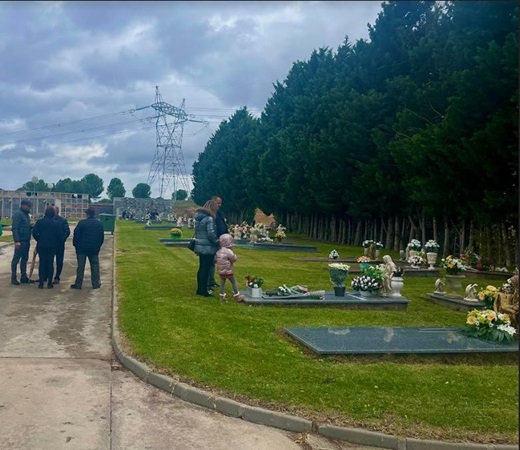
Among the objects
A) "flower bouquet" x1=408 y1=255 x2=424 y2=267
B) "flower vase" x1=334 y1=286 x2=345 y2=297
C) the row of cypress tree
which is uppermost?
the row of cypress tree

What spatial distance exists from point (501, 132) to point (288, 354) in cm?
1234

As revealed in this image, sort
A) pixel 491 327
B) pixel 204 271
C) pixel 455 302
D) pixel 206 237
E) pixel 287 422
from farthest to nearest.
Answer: pixel 455 302 → pixel 204 271 → pixel 206 237 → pixel 491 327 → pixel 287 422

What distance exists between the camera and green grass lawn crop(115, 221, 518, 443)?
5559mm

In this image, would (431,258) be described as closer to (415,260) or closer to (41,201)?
(415,260)

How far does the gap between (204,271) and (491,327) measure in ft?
19.7

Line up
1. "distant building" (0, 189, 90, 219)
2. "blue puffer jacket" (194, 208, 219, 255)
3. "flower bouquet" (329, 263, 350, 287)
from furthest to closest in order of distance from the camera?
1. "distant building" (0, 189, 90, 219)
2. "flower bouquet" (329, 263, 350, 287)
3. "blue puffer jacket" (194, 208, 219, 255)

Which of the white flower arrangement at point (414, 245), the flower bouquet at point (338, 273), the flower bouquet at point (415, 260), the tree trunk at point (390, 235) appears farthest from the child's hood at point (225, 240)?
the tree trunk at point (390, 235)

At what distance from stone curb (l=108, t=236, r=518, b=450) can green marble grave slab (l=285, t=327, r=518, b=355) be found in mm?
2064

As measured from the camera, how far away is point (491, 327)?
28.9 ft

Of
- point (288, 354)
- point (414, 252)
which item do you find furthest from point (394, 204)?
point (288, 354)

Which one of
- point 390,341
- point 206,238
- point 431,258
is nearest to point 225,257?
point 206,238

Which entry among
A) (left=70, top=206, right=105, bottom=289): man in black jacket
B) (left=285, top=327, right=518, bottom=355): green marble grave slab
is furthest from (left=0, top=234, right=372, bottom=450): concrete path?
(left=70, top=206, right=105, bottom=289): man in black jacket

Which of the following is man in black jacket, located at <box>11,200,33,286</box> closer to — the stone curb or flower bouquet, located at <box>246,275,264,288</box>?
flower bouquet, located at <box>246,275,264,288</box>

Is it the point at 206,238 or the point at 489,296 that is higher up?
the point at 206,238
